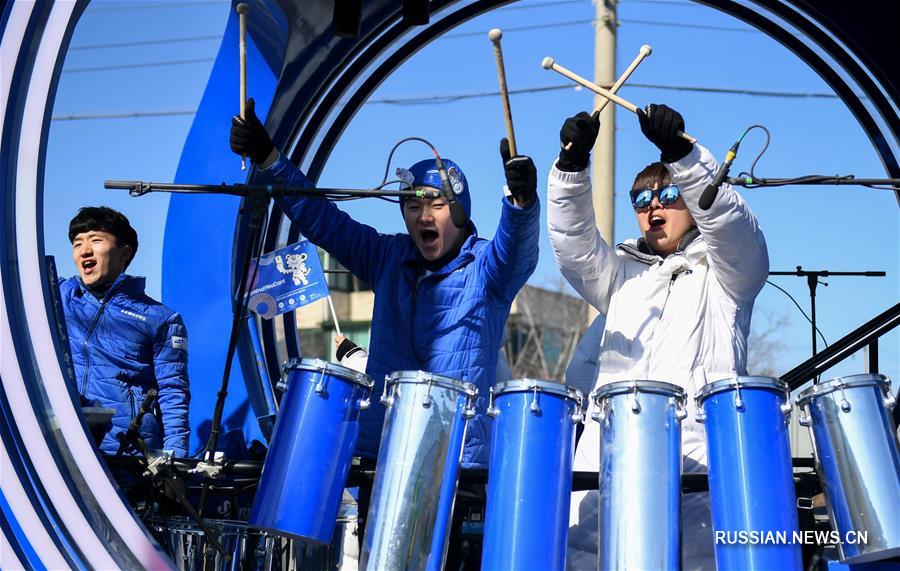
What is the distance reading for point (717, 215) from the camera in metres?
3.78

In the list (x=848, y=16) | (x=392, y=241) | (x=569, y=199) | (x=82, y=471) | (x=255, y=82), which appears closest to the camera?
(x=82, y=471)

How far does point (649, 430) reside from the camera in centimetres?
322

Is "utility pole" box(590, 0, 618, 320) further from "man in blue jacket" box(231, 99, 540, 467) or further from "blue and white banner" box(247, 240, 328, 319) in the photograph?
"man in blue jacket" box(231, 99, 540, 467)

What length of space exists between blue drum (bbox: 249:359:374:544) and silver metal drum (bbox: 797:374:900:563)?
1338 mm

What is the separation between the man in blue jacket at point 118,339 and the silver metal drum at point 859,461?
8.32 ft

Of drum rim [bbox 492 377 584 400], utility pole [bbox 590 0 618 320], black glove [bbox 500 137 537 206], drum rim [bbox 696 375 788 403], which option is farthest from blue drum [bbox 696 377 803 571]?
utility pole [bbox 590 0 618 320]

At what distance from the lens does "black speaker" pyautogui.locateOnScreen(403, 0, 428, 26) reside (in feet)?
15.0

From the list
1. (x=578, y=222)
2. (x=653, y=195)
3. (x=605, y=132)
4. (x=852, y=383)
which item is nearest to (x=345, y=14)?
(x=578, y=222)

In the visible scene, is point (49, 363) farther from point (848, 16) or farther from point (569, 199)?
point (848, 16)

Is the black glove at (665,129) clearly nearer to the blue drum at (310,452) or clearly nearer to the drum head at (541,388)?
the drum head at (541,388)

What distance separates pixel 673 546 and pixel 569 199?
4.42 ft

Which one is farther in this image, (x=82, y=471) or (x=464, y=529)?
(x=464, y=529)

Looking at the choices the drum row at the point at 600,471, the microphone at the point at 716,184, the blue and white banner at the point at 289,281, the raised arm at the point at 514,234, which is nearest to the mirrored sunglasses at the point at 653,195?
the raised arm at the point at 514,234

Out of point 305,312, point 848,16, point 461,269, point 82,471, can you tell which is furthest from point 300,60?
point 305,312
